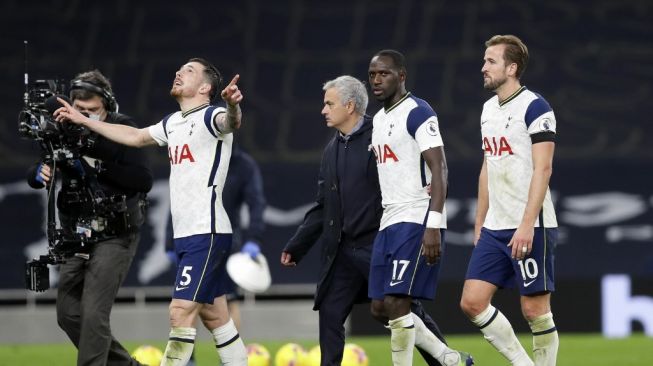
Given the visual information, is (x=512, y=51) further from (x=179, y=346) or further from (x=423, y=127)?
(x=179, y=346)

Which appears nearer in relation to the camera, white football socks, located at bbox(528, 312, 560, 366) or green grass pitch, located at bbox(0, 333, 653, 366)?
white football socks, located at bbox(528, 312, 560, 366)

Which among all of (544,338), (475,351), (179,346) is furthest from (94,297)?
(475,351)

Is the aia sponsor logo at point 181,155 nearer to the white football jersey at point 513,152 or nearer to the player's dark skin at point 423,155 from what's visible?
the player's dark skin at point 423,155

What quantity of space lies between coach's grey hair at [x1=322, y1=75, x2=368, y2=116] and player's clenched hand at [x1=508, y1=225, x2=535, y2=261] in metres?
1.41

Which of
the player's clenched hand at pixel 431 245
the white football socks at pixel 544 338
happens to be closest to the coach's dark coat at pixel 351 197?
the player's clenched hand at pixel 431 245


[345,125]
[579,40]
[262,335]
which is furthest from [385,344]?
[579,40]

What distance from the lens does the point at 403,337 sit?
7.98 m

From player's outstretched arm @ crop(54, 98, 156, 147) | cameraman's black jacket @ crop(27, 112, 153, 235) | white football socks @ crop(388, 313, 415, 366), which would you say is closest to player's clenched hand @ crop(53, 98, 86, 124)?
player's outstretched arm @ crop(54, 98, 156, 147)

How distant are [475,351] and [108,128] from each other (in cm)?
537

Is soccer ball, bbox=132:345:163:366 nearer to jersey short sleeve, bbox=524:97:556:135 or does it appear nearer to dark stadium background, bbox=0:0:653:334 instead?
jersey short sleeve, bbox=524:97:556:135

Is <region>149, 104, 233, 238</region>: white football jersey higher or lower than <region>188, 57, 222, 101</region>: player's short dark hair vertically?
lower

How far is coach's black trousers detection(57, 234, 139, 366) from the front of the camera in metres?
8.20

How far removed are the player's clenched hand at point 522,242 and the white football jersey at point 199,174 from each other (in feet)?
5.34

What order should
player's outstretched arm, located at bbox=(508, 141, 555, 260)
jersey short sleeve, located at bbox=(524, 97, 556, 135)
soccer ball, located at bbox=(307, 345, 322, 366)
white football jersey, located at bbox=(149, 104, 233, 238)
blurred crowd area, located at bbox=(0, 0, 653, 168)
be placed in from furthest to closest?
blurred crowd area, located at bbox=(0, 0, 653, 168) → soccer ball, located at bbox=(307, 345, 322, 366) → white football jersey, located at bbox=(149, 104, 233, 238) → jersey short sleeve, located at bbox=(524, 97, 556, 135) → player's outstretched arm, located at bbox=(508, 141, 555, 260)
